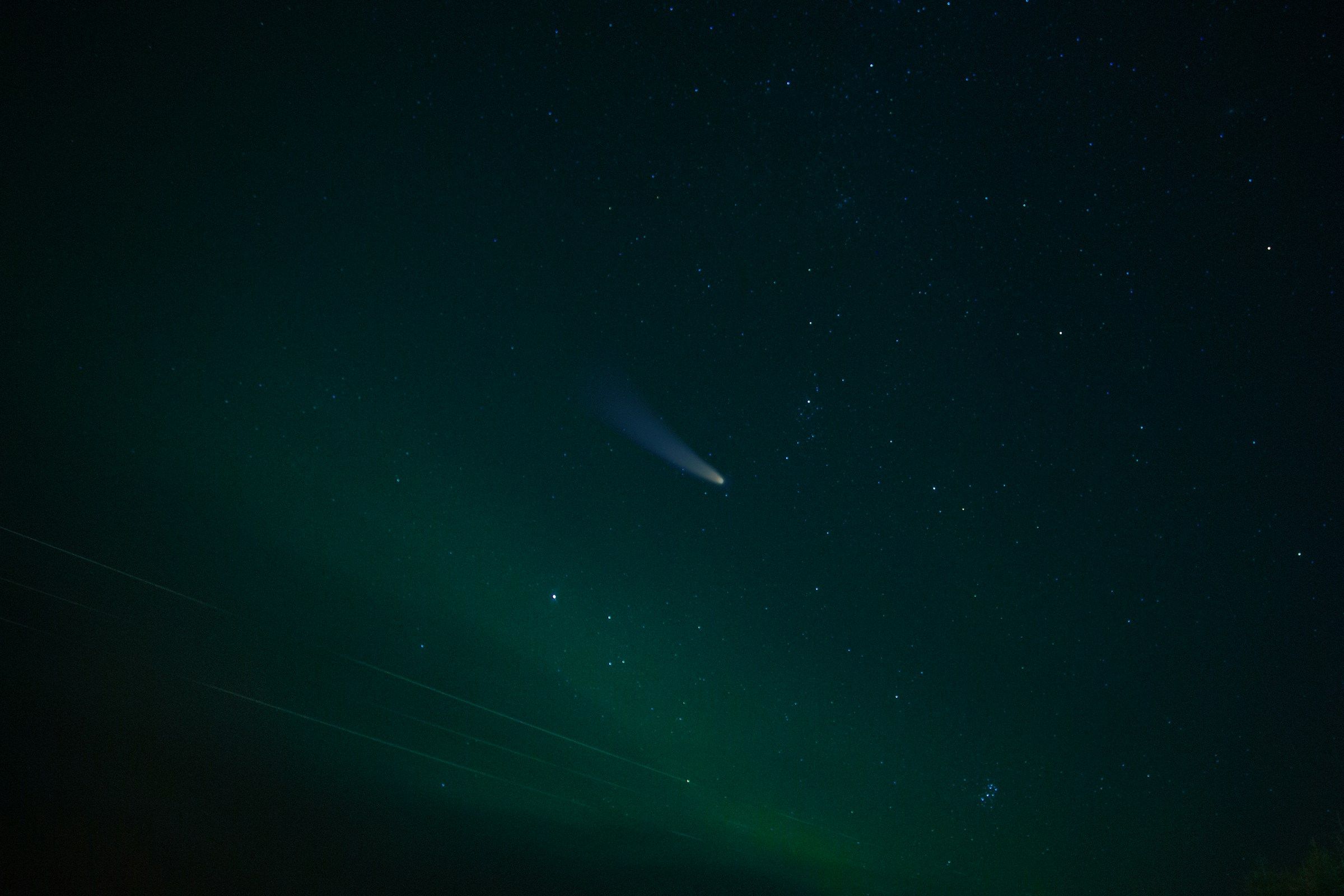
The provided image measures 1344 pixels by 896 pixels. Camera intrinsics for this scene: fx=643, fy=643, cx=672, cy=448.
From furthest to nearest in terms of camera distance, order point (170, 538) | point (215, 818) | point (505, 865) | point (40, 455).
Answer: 1. point (505, 865)
2. point (215, 818)
3. point (170, 538)
4. point (40, 455)

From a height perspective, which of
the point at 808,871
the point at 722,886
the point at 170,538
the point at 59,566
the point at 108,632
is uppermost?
the point at 170,538

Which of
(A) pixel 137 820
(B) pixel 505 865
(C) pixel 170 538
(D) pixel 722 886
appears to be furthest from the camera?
(D) pixel 722 886

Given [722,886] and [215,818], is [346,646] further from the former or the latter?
[722,886]

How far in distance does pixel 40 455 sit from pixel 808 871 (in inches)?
205

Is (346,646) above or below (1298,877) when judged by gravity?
below

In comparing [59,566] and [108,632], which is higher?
[59,566]

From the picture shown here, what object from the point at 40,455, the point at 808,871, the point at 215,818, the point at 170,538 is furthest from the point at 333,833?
the point at 808,871

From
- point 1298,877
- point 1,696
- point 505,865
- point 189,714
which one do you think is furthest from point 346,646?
point 1298,877

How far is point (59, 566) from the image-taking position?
9.67 feet

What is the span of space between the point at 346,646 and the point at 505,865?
1889mm

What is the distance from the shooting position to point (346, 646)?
345cm

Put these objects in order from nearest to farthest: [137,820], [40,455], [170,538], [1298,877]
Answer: [40,455] → [170,538] → [137,820] → [1298,877]

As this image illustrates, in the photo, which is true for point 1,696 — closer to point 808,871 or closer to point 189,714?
point 189,714

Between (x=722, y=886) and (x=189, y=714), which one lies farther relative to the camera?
(x=722, y=886)
